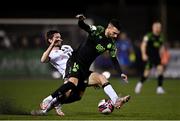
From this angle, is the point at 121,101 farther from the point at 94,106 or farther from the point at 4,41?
the point at 4,41

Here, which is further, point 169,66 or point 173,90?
point 169,66

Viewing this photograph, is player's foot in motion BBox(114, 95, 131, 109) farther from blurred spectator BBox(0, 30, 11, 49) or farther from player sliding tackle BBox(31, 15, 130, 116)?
blurred spectator BBox(0, 30, 11, 49)

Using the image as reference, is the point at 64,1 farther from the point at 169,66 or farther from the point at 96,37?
the point at 96,37

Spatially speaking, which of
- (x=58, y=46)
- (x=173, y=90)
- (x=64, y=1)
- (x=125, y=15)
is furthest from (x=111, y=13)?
(x=58, y=46)

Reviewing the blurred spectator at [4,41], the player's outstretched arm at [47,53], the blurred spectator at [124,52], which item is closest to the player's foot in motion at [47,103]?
the player's outstretched arm at [47,53]

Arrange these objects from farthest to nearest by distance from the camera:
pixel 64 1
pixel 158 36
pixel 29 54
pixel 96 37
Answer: pixel 64 1, pixel 29 54, pixel 158 36, pixel 96 37

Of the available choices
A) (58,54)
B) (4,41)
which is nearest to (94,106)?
(58,54)

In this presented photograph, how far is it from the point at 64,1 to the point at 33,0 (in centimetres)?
206

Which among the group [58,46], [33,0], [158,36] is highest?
[58,46]

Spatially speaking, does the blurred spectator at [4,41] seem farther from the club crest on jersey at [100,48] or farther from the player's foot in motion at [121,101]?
the player's foot in motion at [121,101]

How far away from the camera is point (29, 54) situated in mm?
34781

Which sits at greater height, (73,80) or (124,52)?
(73,80)

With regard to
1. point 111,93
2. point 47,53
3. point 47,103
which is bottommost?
point 47,103

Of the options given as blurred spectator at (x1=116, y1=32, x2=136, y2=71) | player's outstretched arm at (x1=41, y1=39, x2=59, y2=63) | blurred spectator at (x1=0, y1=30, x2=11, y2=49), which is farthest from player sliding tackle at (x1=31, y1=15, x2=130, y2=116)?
blurred spectator at (x1=0, y1=30, x2=11, y2=49)
